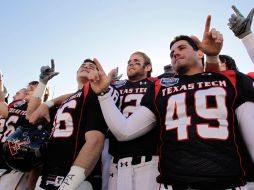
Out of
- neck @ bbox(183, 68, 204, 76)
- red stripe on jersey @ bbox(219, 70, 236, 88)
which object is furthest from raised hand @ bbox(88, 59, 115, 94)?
red stripe on jersey @ bbox(219, 70, 236, 88)

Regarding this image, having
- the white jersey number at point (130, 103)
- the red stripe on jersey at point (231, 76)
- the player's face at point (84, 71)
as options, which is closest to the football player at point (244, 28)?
the red stripe on jersey at point (231, 76)

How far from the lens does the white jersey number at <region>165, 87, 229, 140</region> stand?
2.36 meters

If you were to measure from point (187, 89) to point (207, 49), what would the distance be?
63 cm

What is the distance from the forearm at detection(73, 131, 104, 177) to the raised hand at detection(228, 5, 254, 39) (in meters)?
1.90

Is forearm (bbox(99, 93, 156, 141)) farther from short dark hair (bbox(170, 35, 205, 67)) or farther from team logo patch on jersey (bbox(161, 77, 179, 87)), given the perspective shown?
short dark hair (bbox(170, 35, 205, 67))

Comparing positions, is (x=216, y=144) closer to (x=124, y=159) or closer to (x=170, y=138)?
(x=170, y=138)

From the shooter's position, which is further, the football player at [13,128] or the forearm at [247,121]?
the football player at [13,128]

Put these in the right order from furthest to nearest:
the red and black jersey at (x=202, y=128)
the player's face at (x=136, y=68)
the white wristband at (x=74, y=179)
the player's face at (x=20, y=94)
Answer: the player's face at (x=20, y=94) → the player's face at (x=136, y=68) → the white wristband at (x=74, y=179) → the red and black jersey at (x=202, y=128)

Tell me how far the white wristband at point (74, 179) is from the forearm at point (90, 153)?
1.9 inches

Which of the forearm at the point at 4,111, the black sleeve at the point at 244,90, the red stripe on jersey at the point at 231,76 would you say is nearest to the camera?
the black sleeve at the point at 244,90

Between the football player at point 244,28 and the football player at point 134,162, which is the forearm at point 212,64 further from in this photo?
the football player at point 134,162

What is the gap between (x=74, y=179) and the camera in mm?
2396

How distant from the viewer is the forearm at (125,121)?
8.96ft

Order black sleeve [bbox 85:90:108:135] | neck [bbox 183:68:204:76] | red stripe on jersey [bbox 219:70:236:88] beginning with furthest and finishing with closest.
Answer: neck [bbox 183:68:204:76], black sleeve [bbox 85:90:108:135], red stripe on jersey [bbox 219:70:236:88]
